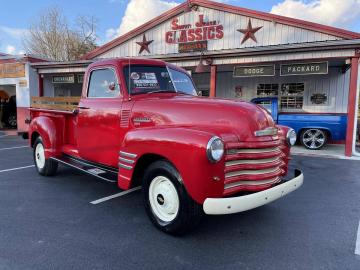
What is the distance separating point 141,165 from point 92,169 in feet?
3.84

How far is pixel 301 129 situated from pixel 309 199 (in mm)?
6198

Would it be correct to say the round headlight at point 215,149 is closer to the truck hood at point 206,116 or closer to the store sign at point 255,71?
the truck hood at point 206,116

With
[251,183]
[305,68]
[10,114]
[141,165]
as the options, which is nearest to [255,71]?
[305,68]

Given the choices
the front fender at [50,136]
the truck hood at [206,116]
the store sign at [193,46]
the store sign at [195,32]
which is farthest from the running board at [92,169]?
the store sign at [195,32]

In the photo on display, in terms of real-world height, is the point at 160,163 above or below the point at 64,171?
above

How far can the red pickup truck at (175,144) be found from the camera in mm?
2836

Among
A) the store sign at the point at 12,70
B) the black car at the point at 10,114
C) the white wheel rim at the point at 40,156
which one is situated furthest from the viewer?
the black car at the point at 10,114

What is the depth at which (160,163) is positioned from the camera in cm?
325

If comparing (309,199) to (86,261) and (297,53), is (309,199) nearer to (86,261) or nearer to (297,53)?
(86,261)

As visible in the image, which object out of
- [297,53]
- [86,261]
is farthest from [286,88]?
[86,261]

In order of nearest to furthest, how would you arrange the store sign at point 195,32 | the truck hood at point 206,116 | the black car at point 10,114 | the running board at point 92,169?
1. the truck hood at point 206,116
2. the running board at point 92,169
3. the store sign at point 195,32
4. the black car at point 10,114

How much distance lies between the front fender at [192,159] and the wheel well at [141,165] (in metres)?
0.25

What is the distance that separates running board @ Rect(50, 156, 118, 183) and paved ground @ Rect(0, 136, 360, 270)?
1.56ft

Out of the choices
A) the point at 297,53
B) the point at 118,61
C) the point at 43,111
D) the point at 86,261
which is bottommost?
the point at 86,261
